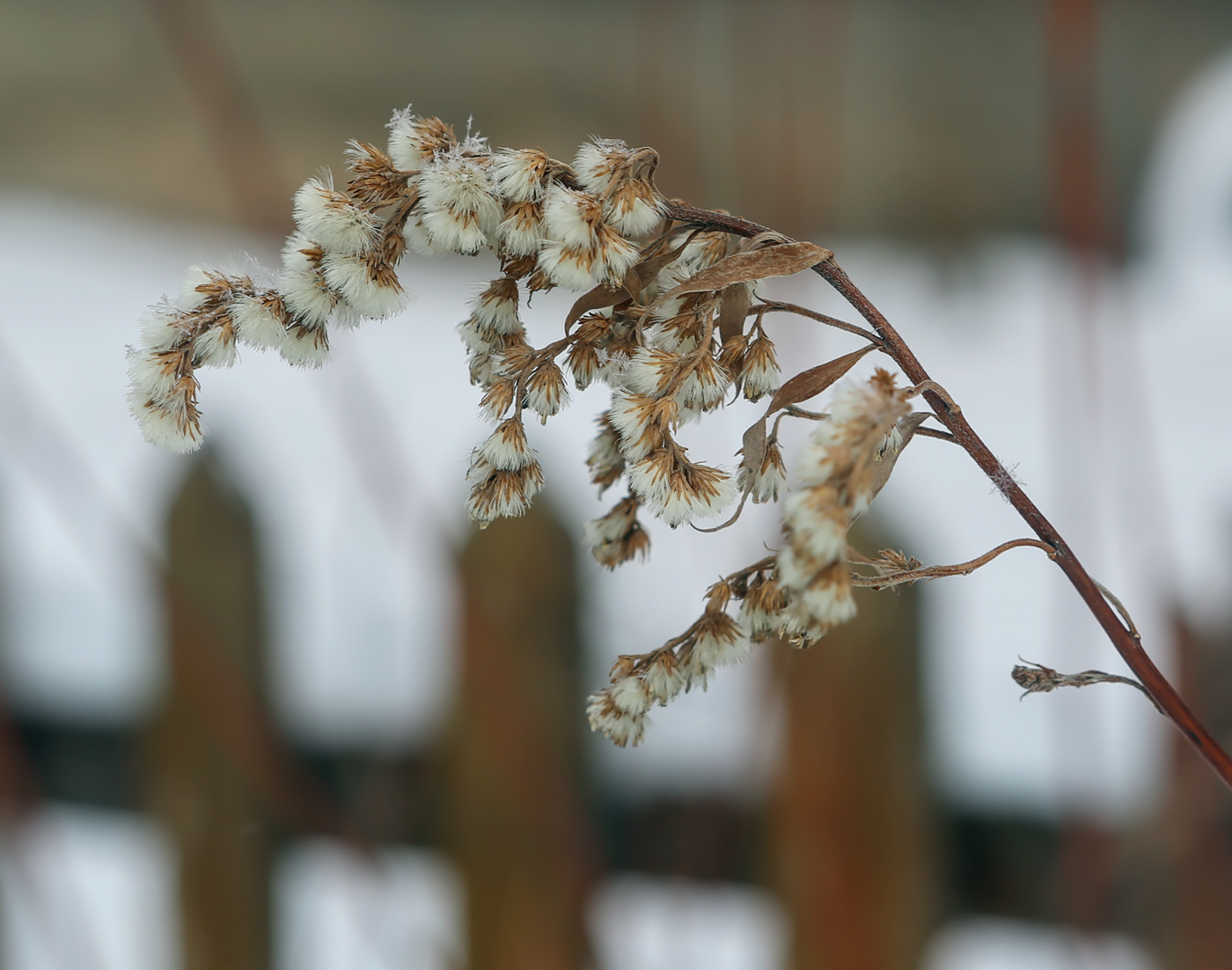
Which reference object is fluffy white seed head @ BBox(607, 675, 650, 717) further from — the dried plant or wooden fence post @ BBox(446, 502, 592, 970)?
wooden fence post @ BBox(446, 502, 592, 970)

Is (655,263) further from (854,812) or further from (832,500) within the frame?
(854,812)

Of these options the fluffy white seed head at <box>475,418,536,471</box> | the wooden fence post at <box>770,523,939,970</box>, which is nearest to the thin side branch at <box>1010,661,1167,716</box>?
the fluffy white seed head at <box>475,418,536,471</box>

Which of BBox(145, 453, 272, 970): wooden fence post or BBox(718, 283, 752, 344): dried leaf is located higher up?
BBox(718, 283, 752, 344): dried leaf

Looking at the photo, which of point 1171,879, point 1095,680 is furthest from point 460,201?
point 1171,879

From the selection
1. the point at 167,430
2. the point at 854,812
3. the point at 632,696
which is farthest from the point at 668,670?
the point at 854,812

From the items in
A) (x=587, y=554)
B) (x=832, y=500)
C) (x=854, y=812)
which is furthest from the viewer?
(x=587, y=554)

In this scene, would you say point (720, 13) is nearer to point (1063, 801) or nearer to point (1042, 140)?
point (1042, 140)

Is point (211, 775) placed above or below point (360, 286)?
below

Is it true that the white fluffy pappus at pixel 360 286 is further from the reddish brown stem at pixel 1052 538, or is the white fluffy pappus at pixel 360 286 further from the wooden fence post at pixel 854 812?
the wooden fence post at pixel 854 812

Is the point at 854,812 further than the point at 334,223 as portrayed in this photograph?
Yes
